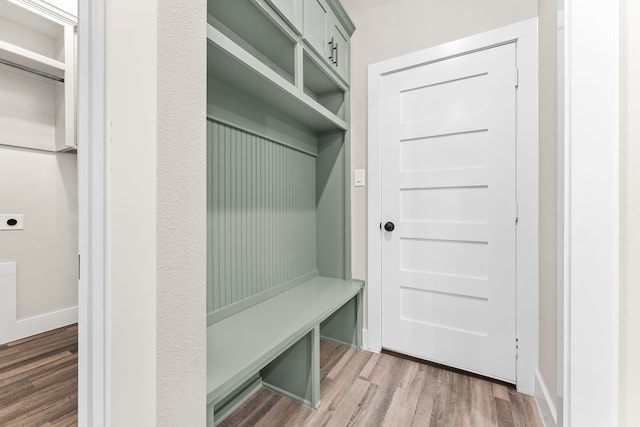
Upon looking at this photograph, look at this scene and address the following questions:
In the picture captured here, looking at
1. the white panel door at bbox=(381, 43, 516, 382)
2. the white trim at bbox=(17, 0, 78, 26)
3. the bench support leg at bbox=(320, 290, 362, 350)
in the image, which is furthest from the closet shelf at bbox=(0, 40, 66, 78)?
the bench support leg at bbox=(320, 290, 362, 350)

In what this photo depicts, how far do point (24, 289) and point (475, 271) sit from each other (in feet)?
10.9

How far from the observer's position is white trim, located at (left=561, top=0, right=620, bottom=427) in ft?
3.03

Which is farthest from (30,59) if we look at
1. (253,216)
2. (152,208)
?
(152,208)

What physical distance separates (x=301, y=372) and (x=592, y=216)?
4.66 ft

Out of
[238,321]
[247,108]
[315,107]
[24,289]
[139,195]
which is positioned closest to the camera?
[139,195]

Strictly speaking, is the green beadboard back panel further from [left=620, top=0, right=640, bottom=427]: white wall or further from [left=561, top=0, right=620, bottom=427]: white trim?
[left=620, top=0, right=640, bottom=427]: white wall

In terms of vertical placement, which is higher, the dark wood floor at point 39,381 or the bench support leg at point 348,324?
the bench support leg at point 348,324

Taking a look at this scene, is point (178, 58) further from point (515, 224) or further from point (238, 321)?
point (515, 224)

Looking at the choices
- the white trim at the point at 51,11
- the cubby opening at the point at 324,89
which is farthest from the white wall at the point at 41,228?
the cubby opening at the point at 324,89

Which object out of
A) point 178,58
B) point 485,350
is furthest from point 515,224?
point 178,58

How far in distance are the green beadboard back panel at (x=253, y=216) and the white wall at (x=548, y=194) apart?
1408mm

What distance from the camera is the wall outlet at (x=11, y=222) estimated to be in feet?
6.84

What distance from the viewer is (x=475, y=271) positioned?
1678 millimetres

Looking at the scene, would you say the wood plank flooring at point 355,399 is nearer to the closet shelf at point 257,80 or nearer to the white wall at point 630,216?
the white wall at point 630,216
